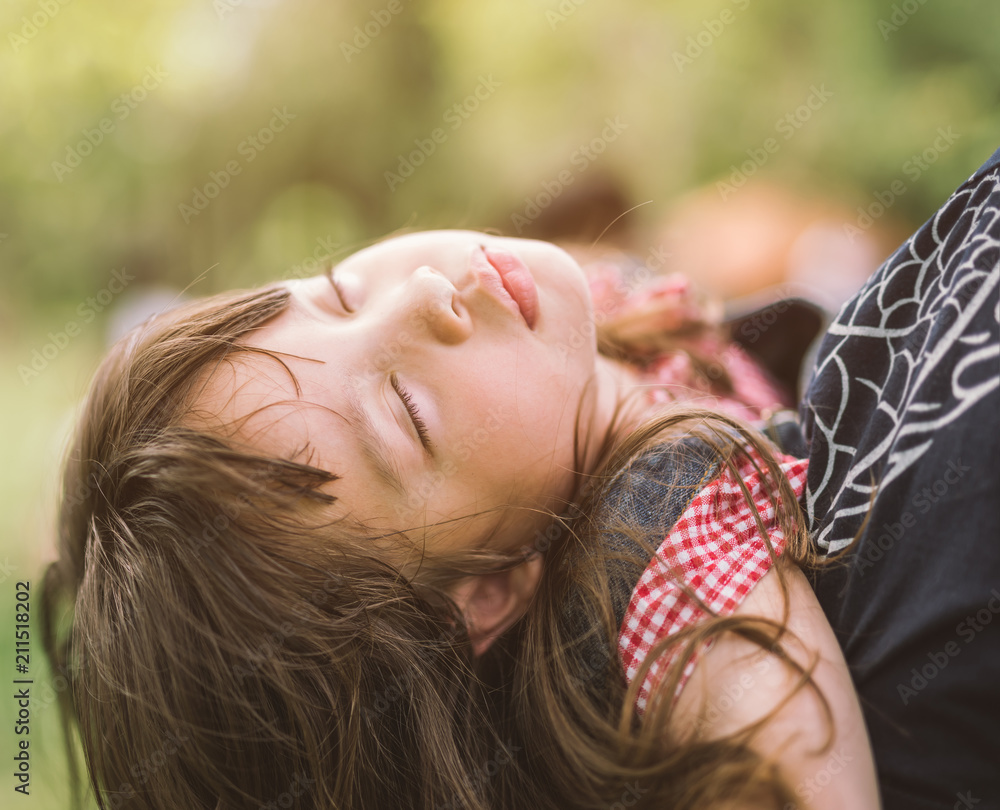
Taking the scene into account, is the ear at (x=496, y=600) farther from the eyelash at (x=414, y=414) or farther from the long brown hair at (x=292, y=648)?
the eyelash at (x=414, y=414)

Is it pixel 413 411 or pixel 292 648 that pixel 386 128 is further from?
pixel 292 648

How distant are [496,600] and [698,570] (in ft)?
1.08

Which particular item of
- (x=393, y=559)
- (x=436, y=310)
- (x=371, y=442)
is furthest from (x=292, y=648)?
(x=436, y=310)

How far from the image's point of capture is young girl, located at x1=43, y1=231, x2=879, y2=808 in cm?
78

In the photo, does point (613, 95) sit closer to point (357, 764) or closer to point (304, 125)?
point (304, 125)

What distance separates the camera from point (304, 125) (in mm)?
2549

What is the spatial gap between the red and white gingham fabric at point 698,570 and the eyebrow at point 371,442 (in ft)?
1.00

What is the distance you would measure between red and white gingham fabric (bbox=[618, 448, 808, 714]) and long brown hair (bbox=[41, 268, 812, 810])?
0.07 feet

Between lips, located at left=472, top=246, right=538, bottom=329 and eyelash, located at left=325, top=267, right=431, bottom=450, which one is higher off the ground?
lips, located at left=472, top=246, right=538, bottom=329

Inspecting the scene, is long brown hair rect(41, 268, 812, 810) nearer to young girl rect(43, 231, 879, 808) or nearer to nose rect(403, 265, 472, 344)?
young girl rect(43, 231, 879, 808)

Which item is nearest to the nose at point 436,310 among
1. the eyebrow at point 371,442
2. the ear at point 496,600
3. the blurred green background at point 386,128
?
the eyebrow at point 371,442

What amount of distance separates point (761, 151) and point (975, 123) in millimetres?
511

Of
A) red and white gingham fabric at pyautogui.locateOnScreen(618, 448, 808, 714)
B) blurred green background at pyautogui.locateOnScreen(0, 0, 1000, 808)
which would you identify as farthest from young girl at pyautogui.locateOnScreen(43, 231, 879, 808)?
blurred green background at pyautogui.locateOnScreen(0, 0, 1000, 808)

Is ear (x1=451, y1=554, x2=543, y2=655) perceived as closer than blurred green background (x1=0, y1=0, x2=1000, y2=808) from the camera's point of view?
Yes
